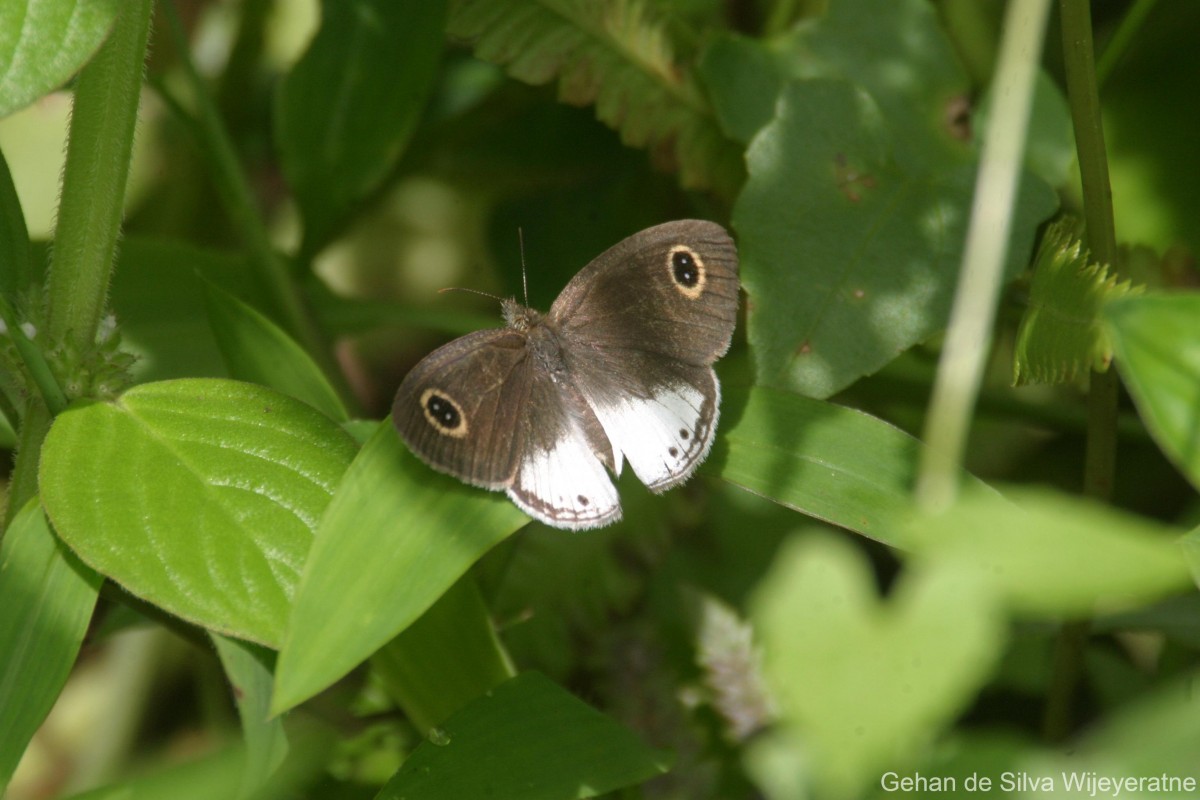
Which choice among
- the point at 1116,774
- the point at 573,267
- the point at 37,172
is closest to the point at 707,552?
the point at 573,267

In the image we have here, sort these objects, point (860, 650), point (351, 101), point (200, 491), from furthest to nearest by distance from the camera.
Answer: point (351, 101), point (200, 491), point (860, 650)

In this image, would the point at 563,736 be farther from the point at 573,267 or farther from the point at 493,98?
the point at 493,98

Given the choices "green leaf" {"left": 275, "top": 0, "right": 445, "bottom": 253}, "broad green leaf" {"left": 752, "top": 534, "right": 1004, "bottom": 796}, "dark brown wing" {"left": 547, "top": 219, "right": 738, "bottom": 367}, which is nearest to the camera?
"broad green leaf" {"left": 752, "top": 534, "right": 1004, "bottom": 796}

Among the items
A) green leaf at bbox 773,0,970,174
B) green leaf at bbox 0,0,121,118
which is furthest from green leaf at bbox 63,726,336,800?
green leaf at bbox 773,0,970,174

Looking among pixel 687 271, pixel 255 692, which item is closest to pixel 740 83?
pixel 687 271

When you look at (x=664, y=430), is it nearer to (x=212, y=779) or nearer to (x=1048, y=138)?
(x=212, y=779)

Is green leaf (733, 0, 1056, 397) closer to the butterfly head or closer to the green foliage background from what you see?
the green foliage background
